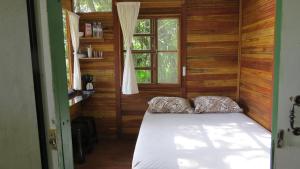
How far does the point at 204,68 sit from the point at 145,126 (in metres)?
1.48

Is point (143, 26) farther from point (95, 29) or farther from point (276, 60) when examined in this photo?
point (276, 60)

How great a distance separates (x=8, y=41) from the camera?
3.18ft

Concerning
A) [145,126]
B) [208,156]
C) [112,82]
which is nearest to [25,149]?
[208,156]

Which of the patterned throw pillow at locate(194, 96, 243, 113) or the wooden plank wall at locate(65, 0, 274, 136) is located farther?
the wooden plank wall at locate(65, 0, 274, 136)

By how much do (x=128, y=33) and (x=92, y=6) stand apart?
29.1 inches

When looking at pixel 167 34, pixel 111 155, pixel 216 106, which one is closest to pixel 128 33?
pixel 167 34

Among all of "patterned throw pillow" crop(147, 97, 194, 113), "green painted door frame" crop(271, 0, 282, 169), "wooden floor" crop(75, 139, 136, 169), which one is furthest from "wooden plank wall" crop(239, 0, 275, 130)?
"green painted door frame" crop(271, 0, 282, 169)

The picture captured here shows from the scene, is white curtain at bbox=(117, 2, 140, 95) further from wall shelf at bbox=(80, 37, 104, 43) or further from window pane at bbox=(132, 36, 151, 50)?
wall shelf at bbox=(80, 37, 104, 43)

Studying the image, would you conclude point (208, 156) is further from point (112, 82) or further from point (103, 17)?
point (103, 17)

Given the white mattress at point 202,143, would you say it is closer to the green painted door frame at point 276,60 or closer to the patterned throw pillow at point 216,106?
the patterned throw pillow at point 216,106

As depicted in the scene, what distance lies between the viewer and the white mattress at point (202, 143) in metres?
1.91

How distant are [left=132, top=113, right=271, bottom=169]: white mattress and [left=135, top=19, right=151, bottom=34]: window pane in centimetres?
137

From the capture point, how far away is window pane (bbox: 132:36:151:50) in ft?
12.6

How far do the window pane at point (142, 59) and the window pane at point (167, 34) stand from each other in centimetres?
24
